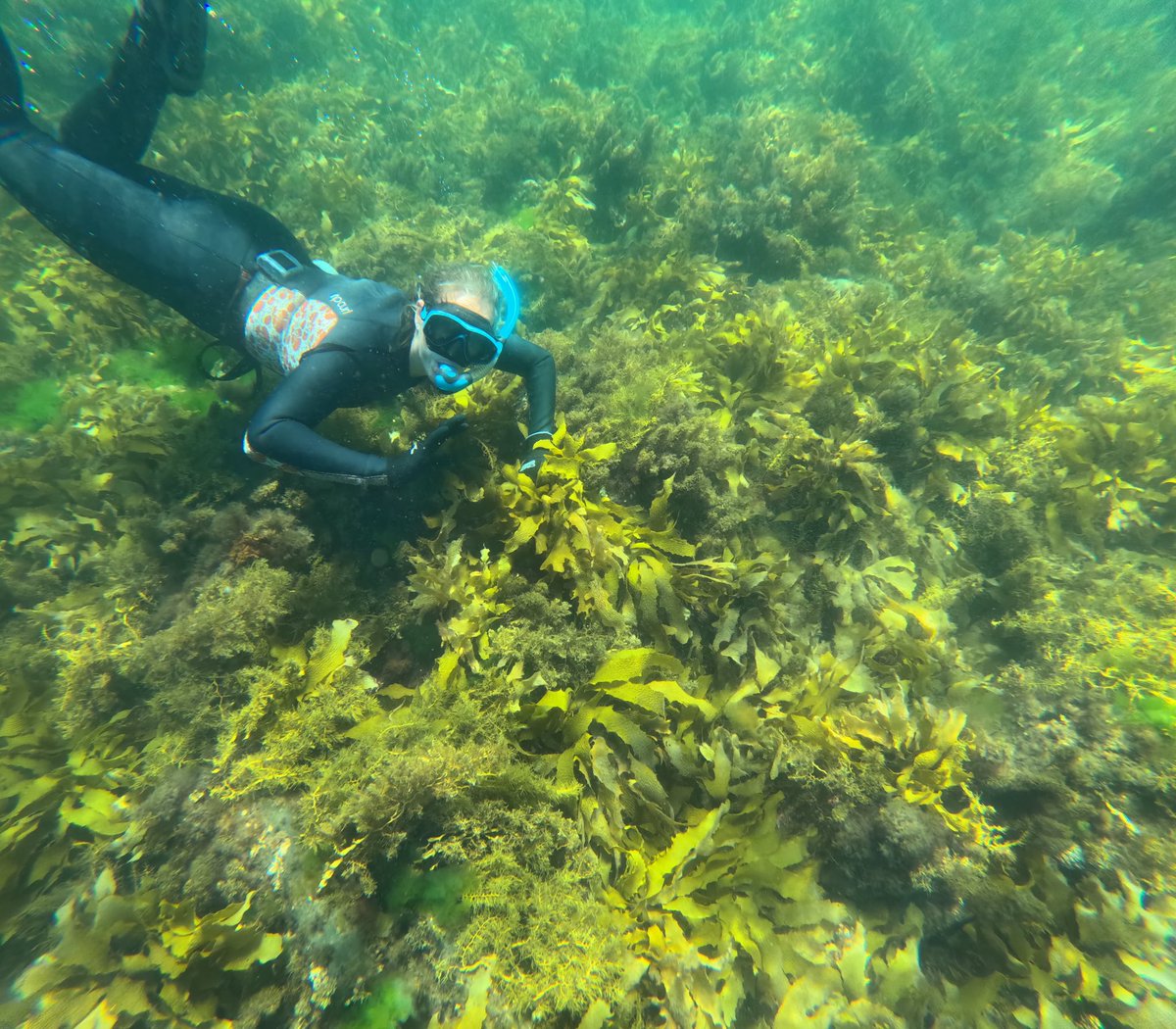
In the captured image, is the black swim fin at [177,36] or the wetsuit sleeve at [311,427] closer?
the wetsuit sleeve at [311,427]

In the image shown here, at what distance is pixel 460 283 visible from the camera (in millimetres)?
2580

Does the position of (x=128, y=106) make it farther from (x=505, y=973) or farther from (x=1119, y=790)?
(x=1119, y=790)

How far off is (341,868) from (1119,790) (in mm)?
3908

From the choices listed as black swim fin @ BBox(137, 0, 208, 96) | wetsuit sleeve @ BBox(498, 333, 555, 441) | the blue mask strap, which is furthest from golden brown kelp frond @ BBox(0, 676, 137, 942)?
black swim fin @ BBox(137, 0, 208, 96)

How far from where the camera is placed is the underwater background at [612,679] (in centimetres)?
188

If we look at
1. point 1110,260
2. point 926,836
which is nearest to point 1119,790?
point 926,836

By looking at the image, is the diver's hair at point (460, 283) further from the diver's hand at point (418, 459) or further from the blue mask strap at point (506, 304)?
the diver's hand at point (418, 459)

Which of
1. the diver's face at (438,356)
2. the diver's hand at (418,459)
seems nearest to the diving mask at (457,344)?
the diver's face at (438,356)

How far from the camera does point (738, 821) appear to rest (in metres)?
2.43

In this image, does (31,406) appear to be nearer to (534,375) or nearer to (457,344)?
(457,344)

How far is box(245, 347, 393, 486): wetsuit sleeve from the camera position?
2486 millimetres

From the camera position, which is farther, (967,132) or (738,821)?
(967,132)

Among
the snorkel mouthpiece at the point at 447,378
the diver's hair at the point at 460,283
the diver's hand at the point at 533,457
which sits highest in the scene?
the diver's hair at the point at 460,283

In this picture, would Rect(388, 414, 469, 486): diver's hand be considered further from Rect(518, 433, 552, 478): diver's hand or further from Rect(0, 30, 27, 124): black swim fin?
Rect(0, 30, 27, 124): black swim fin
